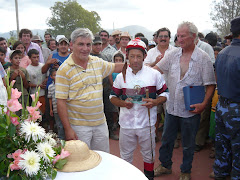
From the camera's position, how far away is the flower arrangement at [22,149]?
4.69ft

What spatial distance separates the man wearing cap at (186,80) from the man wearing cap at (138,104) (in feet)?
1.36

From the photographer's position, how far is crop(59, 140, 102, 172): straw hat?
1619mm

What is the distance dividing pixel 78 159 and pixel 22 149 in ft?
1.22

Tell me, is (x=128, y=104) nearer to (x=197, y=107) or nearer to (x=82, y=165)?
(x=197, y=107)

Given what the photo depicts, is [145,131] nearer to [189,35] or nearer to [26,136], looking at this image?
[189,35]

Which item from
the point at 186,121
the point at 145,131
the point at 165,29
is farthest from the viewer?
the point at 165,29

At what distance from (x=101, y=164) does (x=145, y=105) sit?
1335mm

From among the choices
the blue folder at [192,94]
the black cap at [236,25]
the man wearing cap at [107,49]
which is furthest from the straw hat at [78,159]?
the man wearing cap at [107,49]

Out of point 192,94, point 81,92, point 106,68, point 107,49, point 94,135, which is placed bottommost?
point 94,135

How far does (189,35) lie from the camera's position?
10.6 ft

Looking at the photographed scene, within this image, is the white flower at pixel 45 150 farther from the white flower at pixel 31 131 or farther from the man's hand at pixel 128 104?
the man's hand at pixel 128 104

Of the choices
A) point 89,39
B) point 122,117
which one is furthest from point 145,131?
point 89,39

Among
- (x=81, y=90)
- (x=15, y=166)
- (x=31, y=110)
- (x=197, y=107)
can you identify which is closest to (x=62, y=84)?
(x=81, y=90)

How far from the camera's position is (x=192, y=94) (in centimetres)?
327
